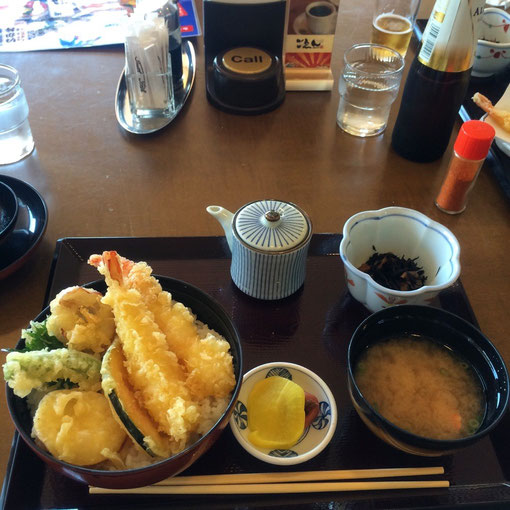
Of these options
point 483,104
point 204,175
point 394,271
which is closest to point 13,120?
point 204,175

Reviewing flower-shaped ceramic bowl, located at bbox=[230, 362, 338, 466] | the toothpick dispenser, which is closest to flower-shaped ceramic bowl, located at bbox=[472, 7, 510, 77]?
the toothpick dispenser

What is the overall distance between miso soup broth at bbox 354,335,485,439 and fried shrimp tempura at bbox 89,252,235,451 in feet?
0.82

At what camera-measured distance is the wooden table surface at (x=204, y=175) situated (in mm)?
1130

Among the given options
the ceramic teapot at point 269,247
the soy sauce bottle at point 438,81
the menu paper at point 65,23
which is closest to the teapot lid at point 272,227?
the ceramic teapot at point 269,247

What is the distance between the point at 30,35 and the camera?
168 cm

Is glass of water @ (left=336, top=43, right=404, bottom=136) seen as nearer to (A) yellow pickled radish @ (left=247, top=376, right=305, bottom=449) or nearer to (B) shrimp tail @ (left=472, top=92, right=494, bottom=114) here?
(B) shrimp tail @ (left=472, top=92, right=494, bottom=114)

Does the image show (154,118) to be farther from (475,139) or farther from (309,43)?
(475,139)

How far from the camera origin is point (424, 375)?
87cm

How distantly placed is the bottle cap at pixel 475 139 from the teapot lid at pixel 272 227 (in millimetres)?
430

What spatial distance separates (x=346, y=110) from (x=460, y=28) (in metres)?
0.38

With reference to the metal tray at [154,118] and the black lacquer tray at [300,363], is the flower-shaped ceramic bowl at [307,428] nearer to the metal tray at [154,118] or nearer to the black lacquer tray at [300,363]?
the black lacquer tray at [300,363]

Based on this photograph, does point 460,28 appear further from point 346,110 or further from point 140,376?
point 140,376

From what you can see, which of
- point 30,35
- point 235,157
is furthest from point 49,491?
point 30,35

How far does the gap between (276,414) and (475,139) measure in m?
0.73
